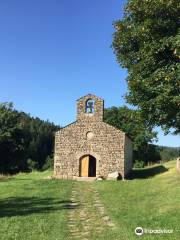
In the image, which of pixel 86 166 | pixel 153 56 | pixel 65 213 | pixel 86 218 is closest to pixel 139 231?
pixel 86 218

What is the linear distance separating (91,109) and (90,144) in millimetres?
3404

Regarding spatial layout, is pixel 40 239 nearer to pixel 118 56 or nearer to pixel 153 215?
pixel 153 215

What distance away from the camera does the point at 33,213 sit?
1719 centimetres

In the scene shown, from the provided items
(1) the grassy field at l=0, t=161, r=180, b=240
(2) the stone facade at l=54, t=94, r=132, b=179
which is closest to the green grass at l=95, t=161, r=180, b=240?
(1) the grassy field at l=0, t=161, r=180, b=240

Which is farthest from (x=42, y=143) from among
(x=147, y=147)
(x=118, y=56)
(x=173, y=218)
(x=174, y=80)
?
(x=173, y=218)

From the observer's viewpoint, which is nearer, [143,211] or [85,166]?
[143,211]

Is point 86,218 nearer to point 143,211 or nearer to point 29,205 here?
point 143,211

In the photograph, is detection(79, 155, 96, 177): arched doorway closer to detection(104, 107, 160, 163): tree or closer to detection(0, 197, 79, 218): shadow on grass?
detection(0, 197, 79, 218): shadow on grass

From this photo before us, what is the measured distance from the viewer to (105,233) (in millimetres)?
13031

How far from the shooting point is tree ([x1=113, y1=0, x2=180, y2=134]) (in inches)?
859

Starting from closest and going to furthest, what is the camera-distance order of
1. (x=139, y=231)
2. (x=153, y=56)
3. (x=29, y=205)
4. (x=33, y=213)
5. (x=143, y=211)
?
1. (x=139, y=231)
2. (x=143, y=211)
3. (x=33, y=213)
4. (x=29, y=205)
5. (x=153, y=56)

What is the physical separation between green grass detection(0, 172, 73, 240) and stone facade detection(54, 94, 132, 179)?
39.3ft

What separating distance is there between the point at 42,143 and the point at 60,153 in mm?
49793

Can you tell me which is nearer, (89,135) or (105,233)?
(105,233)
